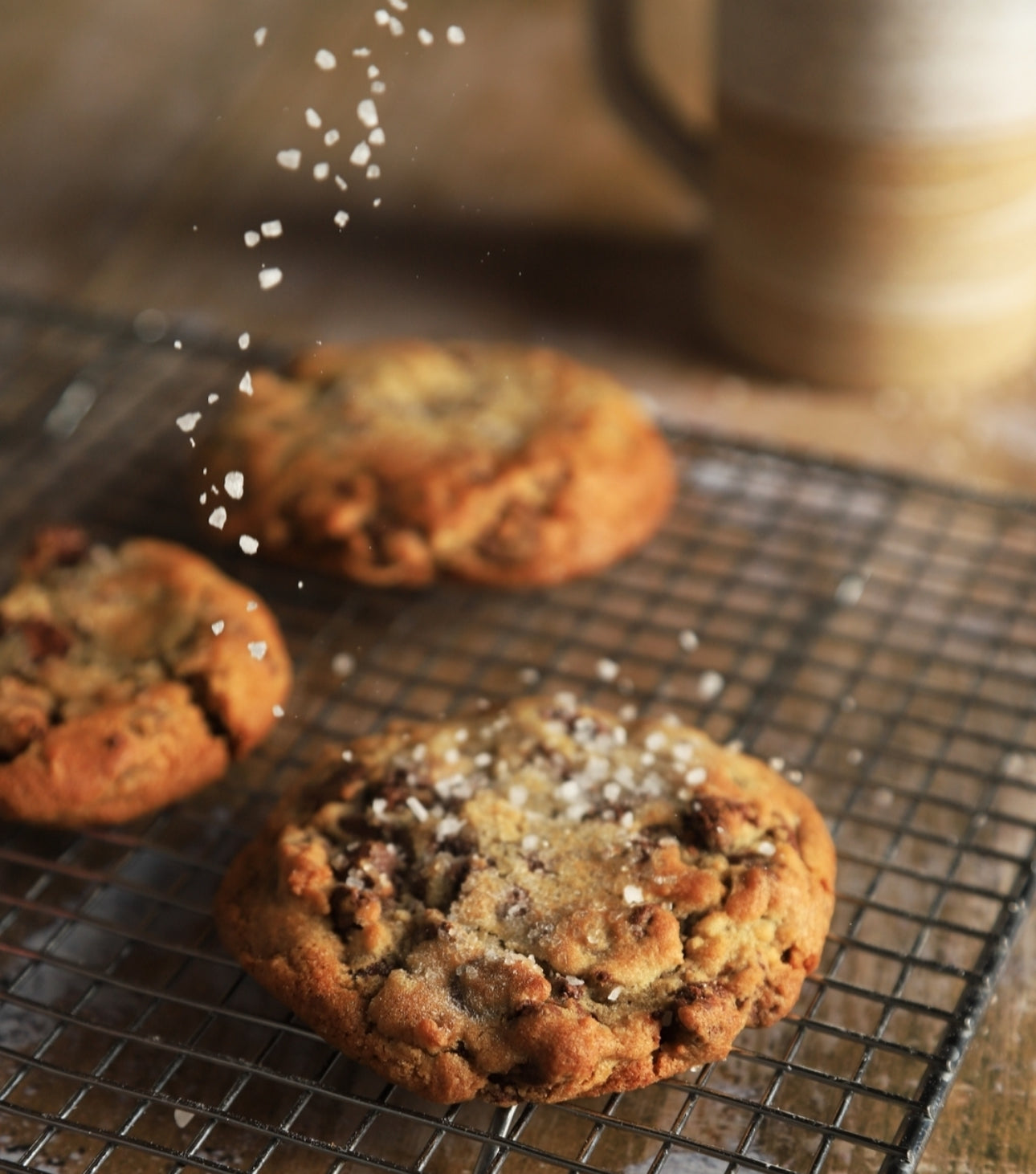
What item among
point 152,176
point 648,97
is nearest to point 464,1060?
point 648,97

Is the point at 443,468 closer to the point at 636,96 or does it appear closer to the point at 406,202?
the point at 636,96

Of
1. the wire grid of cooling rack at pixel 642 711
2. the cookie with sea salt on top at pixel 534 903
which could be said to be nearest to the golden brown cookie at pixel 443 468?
the wire grid of cooling rack at pixel 642 711

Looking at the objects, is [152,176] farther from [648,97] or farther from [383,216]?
[648,97]

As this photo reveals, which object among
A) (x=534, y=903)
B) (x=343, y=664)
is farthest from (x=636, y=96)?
(x=534, y=903)

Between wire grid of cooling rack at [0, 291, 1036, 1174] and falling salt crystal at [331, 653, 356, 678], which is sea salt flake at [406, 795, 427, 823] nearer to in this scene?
wire grid of cooling rack at [0, 291, 1036, 1174]

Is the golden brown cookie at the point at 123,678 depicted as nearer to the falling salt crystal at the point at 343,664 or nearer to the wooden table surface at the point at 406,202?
the falling salt crystal at the point at 343,664

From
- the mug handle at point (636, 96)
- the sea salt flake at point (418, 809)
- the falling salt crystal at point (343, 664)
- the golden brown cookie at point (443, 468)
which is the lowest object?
the falling salt crystal at point (343, 664)
